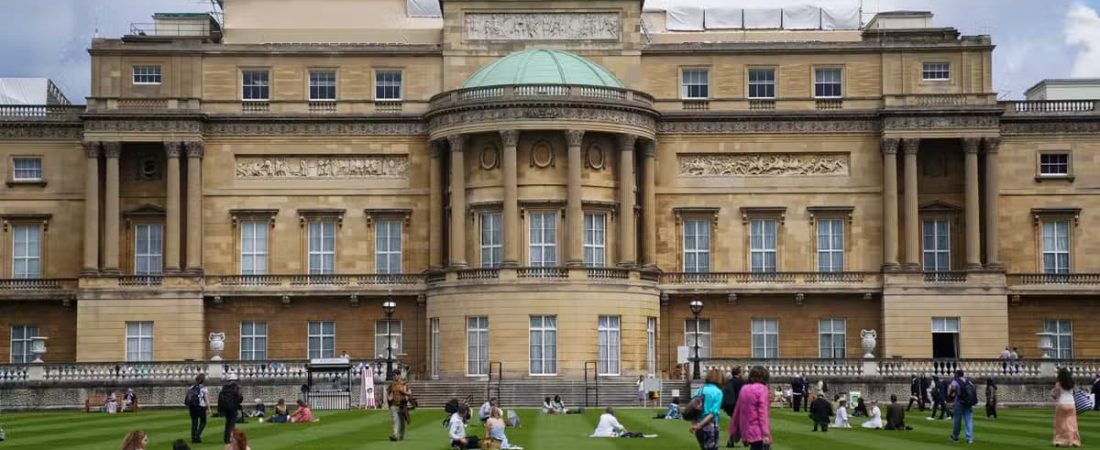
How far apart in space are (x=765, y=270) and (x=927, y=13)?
1485 cm

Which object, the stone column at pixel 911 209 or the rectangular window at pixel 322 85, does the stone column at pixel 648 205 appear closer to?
the stone column at pixel 911 209

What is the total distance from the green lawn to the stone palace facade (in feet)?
62.0

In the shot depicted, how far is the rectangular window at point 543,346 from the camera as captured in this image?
2948 inches

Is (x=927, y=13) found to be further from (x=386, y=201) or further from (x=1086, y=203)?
(x=386, y=201)

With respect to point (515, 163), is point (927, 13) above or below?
above

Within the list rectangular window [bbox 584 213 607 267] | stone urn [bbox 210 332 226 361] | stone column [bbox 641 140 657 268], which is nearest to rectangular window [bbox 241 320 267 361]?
stone urn [bbox 210 332 226 361]

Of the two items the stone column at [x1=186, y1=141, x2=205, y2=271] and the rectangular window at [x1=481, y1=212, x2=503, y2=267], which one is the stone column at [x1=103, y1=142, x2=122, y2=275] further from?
the rectangular window at [x1=481, y1=212, x2=503, y2=267]

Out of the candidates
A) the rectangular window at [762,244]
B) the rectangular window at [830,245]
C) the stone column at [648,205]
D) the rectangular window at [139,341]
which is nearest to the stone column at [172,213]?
the rectangular window at [139,341]

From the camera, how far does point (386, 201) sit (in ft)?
268

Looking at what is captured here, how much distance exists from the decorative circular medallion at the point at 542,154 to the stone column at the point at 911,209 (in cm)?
1515

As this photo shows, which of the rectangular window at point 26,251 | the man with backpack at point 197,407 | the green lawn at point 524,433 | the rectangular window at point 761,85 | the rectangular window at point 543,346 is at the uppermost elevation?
the rectangular window at point 761,85

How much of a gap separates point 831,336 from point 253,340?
24495 mm

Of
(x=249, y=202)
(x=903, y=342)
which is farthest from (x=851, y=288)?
(x=249, y=202)

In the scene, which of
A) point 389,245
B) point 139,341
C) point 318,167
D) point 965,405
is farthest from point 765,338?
point 965,405
